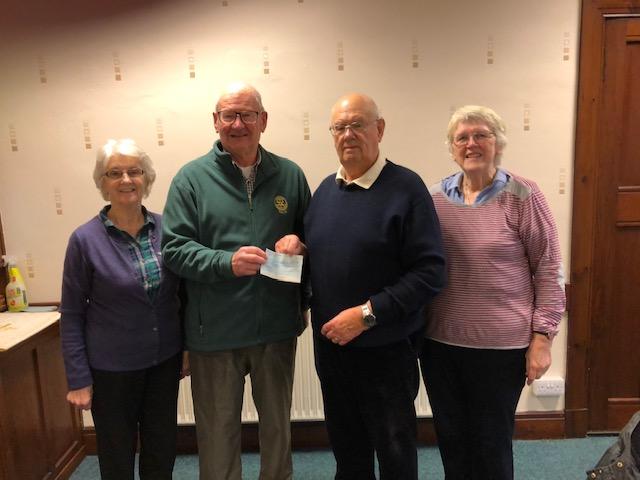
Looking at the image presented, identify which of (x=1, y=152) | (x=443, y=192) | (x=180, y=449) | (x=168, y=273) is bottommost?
(x=180, y=449)

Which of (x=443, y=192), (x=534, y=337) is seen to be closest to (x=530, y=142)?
(x=443, y=192)

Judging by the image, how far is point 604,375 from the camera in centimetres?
256

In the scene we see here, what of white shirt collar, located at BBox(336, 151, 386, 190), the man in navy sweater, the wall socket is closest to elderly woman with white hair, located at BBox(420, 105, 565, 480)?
the man in navy sweater

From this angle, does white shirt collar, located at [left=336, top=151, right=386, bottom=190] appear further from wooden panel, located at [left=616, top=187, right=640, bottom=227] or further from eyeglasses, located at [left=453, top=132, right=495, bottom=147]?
wooden panel, located at [left=616, top=187, right=640, bottom=227]

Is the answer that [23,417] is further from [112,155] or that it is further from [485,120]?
[485,120]

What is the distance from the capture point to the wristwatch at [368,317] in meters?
1.47

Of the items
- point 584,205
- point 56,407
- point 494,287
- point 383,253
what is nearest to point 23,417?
point 56,407

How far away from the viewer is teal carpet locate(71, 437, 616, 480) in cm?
231

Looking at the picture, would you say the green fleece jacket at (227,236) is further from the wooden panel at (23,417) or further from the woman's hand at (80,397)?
the wooden panel at (23,417)

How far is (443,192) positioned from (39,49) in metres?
1.99

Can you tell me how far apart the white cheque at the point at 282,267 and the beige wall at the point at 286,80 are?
0.93 metres

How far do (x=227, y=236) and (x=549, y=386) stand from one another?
1892 millimetres

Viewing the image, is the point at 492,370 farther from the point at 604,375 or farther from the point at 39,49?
the point at 39,49

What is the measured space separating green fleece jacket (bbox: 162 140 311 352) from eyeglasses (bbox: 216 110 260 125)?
105 mm
